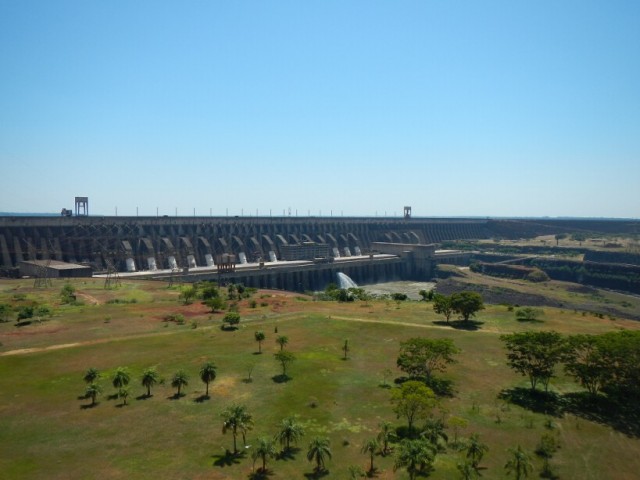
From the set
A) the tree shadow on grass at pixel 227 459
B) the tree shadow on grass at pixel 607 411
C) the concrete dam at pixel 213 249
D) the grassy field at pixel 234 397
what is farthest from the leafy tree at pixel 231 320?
the concrete dam at pixel 213 249

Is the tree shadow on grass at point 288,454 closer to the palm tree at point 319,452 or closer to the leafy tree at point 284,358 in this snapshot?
the palm tree at point 319,452

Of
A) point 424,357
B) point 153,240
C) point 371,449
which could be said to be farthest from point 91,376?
point 153,240

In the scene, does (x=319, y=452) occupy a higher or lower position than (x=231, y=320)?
lower

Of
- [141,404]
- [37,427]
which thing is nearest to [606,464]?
[141,404]

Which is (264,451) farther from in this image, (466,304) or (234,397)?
(466,304)

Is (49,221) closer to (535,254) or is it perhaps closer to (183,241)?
(183,241)

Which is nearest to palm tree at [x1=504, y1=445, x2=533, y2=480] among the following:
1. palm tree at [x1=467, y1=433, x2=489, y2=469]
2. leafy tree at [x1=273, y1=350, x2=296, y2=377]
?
palm tree at [x1=467, y1=433, x2=489, y2=469]
